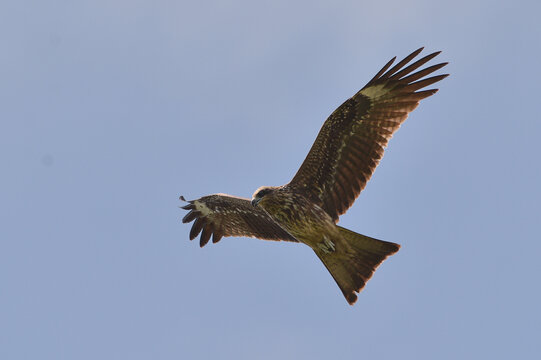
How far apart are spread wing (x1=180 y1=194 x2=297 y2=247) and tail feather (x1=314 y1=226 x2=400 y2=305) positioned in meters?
1.41

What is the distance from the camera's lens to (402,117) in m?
13.6

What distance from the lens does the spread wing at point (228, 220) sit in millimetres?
15258

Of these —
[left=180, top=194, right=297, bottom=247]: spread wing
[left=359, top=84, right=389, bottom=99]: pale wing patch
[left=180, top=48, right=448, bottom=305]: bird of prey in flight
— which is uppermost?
[left=180, top=194, right=297, bottom=247]: spread wing

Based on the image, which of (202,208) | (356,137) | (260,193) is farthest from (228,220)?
(356,137)

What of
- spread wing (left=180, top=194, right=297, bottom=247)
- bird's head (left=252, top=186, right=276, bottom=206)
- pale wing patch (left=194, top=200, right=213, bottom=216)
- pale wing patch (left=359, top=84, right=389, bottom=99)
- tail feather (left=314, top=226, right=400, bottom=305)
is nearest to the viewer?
tail feather (left=314, top=226, right=400, bottom=305)

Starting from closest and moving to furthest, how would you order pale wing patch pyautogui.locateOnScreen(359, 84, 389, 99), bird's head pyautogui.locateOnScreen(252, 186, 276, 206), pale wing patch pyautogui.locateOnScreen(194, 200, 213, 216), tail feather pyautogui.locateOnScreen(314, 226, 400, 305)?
tail feather pyautogui.locateOnScreen(314, 226, 400, 305)
pale wing patch pyautogui.locateOnScreen(359, 84, 389, 99)
bird's head pyautogui.locateOnScreen(252, 186, 276, 206)
pale wing patch pyautogui.locateOnScreen(194, 200, 213, 216)

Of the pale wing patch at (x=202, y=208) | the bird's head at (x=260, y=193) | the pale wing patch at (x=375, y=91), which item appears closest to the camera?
the pale wing patch at (x=375, y=91)

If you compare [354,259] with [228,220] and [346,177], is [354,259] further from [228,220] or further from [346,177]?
[228,220]

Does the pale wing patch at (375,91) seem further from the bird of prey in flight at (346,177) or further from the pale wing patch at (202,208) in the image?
the pale wing patch at (202,208)

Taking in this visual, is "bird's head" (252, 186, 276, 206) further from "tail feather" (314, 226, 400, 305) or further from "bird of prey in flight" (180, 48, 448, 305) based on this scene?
"tail feather" (314, 226, 400, 305)

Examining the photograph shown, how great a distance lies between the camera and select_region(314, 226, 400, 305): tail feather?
531 inches

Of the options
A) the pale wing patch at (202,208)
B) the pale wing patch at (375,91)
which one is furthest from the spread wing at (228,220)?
the pale wing patch at (375,91)

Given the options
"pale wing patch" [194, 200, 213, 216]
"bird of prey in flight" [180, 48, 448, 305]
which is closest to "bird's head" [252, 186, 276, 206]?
"bird of prey in flight" [180, 48, 448, 305]

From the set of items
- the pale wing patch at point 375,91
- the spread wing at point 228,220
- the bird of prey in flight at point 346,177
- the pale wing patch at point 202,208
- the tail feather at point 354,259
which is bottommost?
the tail feather at point 354,259
